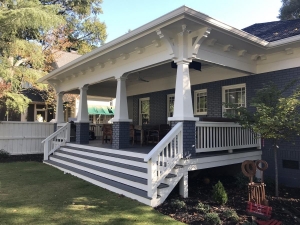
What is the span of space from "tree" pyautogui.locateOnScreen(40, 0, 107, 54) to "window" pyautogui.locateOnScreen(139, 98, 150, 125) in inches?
507

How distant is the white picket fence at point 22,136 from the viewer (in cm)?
1219

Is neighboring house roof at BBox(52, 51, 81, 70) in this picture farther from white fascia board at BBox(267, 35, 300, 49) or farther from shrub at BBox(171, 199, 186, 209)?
shrub at BBox(171, 199, 186, 209)

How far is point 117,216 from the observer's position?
443cm

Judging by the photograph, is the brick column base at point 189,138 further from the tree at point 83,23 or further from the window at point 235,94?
the tree at point 83,23

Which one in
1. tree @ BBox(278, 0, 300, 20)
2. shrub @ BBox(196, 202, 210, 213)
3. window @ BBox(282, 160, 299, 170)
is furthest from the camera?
tree @ BBox(278, 0, 300, 20)

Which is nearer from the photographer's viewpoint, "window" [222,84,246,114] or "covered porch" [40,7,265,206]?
"covered porch" [40,7,265,206]

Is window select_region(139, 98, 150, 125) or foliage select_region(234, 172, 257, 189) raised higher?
window select_region(139, 98, 150, 125)

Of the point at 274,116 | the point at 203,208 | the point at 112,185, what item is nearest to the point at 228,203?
the point at 203,208

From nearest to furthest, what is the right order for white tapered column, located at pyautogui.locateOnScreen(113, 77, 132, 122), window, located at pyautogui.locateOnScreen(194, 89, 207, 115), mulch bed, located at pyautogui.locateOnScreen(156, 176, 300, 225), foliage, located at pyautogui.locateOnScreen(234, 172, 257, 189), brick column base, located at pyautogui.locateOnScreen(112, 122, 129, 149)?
mulch bed, located at pyautogui.locateOnScreen(156, 176, 300, 225) < foliage, located at pyautogui.locateOnScreen(234, 172, 257, 189) < brick column base, located at pyautogui.locateOnScreen(112, 122, 129, 149) < white tapered column, located at pyautogui.locateOnScreen(113, 77, 132, 122) < window, located at pyautogui.locateOnScreen(194, 89, 207, 115)

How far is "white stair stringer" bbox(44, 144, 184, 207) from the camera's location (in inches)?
207

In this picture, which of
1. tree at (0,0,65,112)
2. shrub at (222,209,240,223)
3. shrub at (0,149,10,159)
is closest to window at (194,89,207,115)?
shrub at (222,209,240,223)

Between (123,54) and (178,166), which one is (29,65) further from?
(178,166)

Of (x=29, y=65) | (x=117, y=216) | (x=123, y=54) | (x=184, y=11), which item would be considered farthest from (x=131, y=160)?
(x=29, y=65)

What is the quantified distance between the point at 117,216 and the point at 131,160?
203 centimetres
